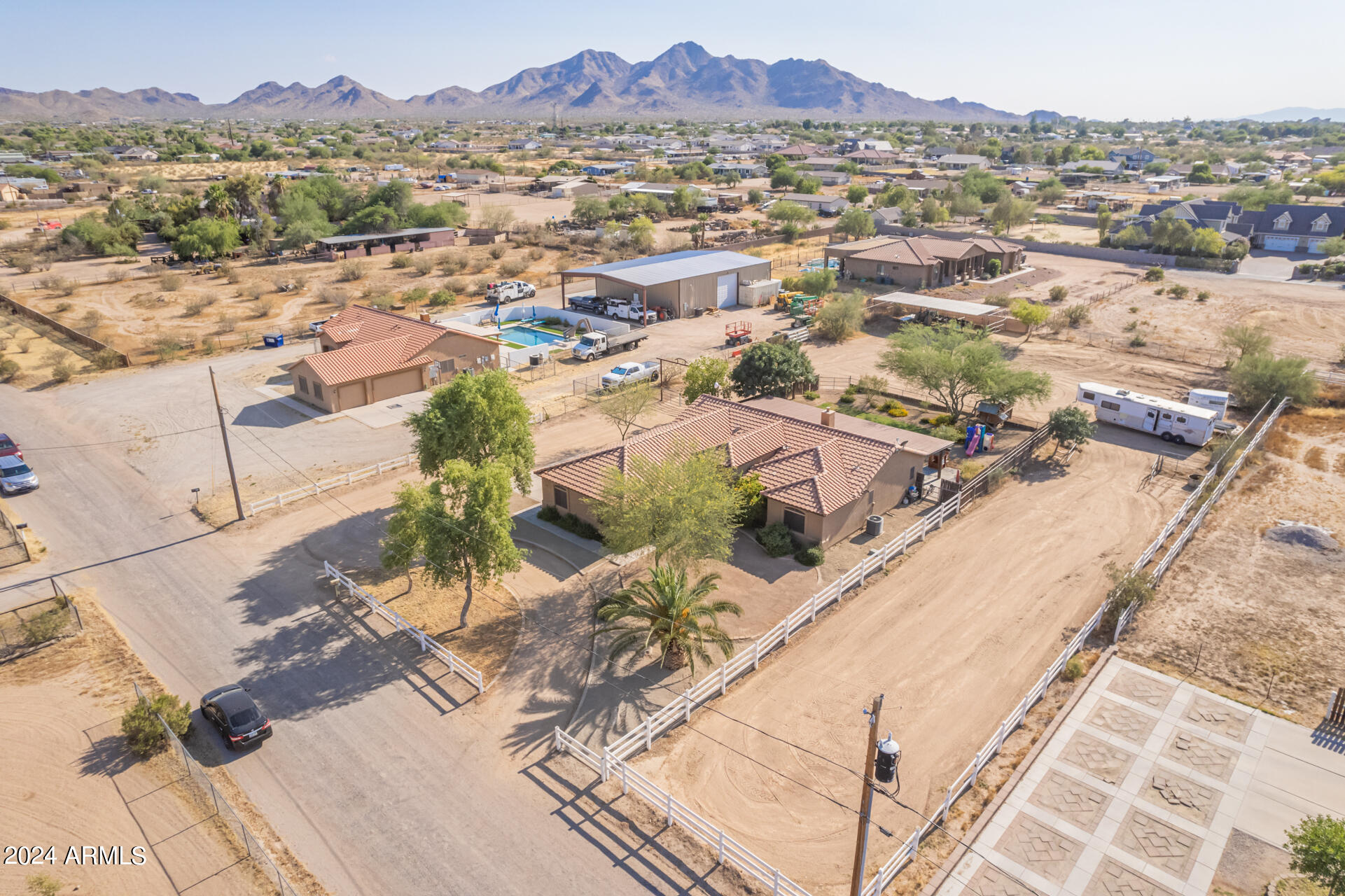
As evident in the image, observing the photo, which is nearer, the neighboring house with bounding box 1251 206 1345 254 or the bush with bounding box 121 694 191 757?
the bush with bounding box 121 694 191 757

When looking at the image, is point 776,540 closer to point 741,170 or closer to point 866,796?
point 866,796

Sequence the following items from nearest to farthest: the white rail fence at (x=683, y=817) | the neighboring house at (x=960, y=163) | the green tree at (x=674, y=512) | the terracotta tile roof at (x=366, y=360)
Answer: the white rail fence at (x=683, y=817), the green tree at (x=674, y=512), the terracotta tile roof at (x=366, y=360), the neighboring house at (x=960, y=163)

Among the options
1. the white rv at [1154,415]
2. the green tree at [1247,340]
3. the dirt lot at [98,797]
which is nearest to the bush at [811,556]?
the dirt lot at [98,797]

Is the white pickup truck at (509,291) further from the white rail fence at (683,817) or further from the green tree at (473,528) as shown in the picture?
the white rail fence at (683,817)

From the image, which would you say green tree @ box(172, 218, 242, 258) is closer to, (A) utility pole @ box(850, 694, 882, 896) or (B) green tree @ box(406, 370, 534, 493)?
(B) green tree @ box(406, 370, 534, 493)

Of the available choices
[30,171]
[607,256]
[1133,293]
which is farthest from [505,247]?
[30,171]

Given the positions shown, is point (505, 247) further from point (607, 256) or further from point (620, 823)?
point (620, 823)

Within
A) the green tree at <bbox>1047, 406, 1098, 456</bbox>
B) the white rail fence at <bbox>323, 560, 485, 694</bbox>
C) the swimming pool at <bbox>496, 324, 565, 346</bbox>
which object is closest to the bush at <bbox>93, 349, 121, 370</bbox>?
the swimming pool at <bbox>496, 324, 565, 346</bbox>
